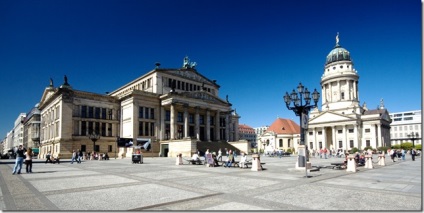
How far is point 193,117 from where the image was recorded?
61.9 m

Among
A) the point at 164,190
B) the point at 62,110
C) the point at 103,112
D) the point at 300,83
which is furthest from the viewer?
the point at 103,112

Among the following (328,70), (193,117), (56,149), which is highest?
(328,70)

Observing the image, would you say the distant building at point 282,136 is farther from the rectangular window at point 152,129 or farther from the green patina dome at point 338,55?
the rectangular window at point 152,129

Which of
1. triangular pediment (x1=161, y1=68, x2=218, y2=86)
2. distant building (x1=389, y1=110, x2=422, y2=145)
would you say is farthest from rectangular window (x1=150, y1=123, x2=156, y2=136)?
distant building (x1=389, y1=110, x2=422, y2=145)

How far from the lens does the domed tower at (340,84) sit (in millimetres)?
89881

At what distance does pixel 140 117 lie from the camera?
53.8 m

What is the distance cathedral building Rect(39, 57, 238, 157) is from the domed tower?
4559cm

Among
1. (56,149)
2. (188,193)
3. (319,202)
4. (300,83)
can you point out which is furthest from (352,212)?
(56,149)

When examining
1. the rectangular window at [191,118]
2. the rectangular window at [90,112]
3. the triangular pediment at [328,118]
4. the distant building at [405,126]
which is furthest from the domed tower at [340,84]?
the rectangular window at [90,112]

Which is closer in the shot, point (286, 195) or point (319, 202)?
point (319, 202)

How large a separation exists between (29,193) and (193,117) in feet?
169

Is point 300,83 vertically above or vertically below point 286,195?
above

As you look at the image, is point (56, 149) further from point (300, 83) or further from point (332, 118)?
point (332, 118)

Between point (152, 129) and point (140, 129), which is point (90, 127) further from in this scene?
point (152, 129)
